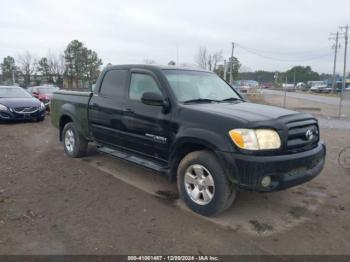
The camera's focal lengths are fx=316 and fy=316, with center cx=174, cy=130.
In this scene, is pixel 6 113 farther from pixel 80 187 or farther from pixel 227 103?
pixel 227 103

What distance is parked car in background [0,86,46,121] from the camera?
10.8 meters

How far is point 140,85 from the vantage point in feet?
16.3

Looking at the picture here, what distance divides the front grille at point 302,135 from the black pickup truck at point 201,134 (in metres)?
0.01

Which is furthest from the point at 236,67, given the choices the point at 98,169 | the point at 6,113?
the point at 98,169

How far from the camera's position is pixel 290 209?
4.32 m

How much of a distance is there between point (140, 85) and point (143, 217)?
2.06m

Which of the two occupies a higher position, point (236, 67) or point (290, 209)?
point (236, 67)

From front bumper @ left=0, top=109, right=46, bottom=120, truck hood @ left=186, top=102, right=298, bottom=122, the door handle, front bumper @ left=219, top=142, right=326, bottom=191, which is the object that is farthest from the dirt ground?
front bumper @ left=0, top=109, right=46, bottom=120

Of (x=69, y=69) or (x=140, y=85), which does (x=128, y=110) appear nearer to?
(x=140, y=85)

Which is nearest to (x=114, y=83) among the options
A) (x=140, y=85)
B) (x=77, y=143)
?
(x=140, y=85)

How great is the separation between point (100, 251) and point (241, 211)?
1937 millimetres

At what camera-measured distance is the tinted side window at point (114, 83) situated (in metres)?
5.28

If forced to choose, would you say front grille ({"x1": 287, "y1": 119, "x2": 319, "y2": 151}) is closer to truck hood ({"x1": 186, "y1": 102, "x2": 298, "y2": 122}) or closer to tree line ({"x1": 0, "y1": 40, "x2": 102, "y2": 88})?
truck hood ({"x1": 186, "y1": 102, "x2": 298, "y2": 122})

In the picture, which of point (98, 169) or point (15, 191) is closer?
point (15, 191)
